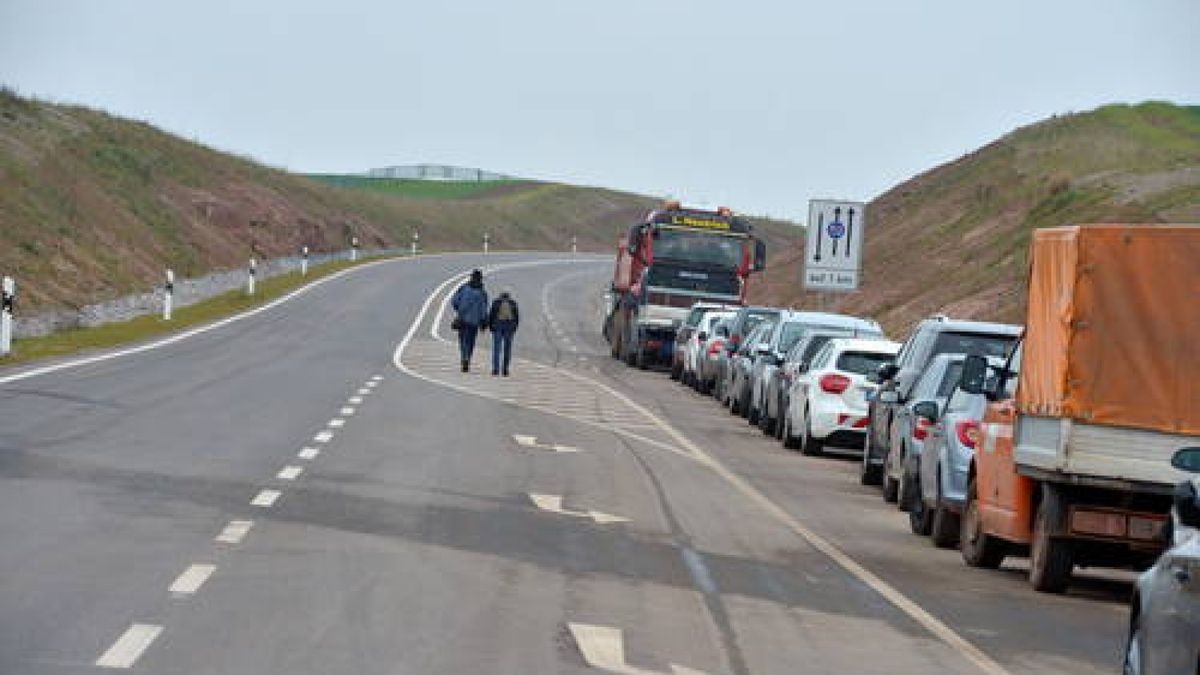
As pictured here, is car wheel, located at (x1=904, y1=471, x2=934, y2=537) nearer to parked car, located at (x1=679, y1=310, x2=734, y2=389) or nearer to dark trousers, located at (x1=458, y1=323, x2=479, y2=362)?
dark trousers, located at (x1=458, y1=323, x2=479, y2=362)

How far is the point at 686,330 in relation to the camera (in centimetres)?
4853

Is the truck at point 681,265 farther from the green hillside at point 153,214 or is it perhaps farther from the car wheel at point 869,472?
the car wheel at point 869,472

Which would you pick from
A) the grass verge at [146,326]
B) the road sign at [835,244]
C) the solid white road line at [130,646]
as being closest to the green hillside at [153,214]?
the grass verge at [146,326]

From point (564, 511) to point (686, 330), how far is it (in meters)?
29.8

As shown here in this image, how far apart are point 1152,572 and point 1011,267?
5261 cm

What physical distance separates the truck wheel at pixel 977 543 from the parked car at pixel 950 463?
0.49 metres

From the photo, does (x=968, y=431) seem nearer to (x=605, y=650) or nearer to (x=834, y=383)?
(x=605, y=650)

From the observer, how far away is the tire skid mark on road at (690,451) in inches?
522

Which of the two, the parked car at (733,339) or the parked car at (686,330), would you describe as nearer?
the parked car at (733,339)

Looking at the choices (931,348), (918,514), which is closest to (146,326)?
(931,348)

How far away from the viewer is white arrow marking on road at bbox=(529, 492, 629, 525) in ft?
60.4

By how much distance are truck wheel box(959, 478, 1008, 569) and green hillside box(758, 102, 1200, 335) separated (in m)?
34.0

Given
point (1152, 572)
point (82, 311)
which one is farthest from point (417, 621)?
point (82, 311)

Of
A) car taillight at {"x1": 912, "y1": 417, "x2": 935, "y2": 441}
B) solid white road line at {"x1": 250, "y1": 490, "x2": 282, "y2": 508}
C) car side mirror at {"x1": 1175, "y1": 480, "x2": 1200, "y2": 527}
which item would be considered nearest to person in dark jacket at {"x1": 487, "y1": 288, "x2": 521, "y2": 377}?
car taillight at {"x1": 912, "y1": 417, "x2": 935, "y2": 441}
